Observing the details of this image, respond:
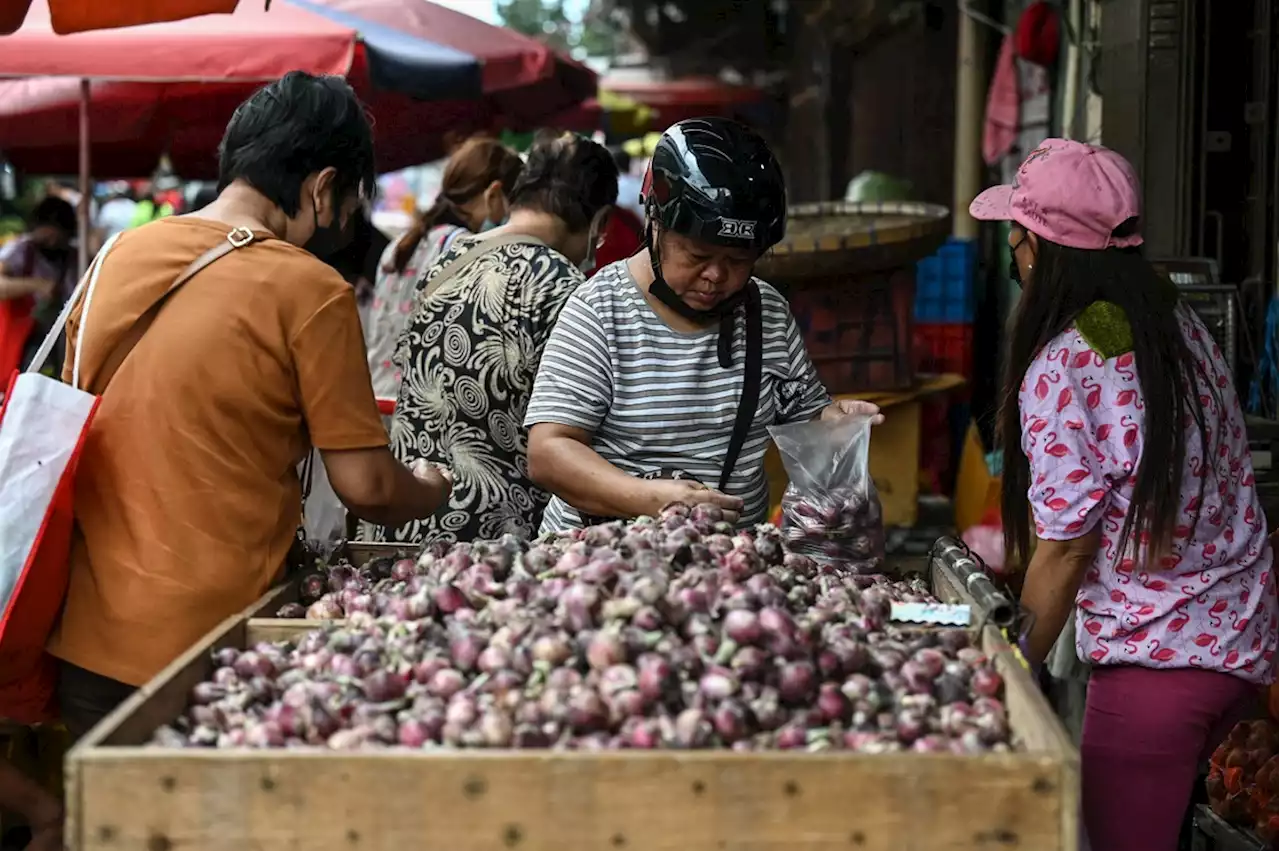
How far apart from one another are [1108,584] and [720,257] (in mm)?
1005

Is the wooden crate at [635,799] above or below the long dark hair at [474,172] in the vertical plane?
below

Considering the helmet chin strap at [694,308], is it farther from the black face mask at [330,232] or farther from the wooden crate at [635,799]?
the wooden crate at [635,799]

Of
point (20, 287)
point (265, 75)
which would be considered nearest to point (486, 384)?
point (265, 75)

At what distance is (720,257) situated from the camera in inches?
129

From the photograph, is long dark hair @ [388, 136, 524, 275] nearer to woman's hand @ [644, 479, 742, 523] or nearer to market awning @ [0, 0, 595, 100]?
→ market awning @ [0, 0, 595, 100]

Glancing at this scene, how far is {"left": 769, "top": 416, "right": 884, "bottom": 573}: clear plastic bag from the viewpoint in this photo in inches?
129

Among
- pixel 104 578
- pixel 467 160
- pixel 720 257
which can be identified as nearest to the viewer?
pixel 104 578

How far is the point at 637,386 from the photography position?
3.36 meters

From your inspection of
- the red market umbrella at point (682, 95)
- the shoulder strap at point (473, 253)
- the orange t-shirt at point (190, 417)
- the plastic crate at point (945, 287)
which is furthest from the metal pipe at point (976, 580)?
the red market umbrella at point (682, 95)

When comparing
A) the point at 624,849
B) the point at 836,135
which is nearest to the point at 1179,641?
the point at 624,849

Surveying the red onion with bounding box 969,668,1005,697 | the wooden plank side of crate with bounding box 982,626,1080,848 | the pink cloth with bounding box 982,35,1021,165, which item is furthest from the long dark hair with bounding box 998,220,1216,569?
the pink cloth with bounding box 982,35,1021,165

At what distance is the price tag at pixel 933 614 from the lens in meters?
2.72

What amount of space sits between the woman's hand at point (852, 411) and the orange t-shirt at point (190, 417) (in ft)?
3.73

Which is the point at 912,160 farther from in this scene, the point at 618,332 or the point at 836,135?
the point at 618,332
